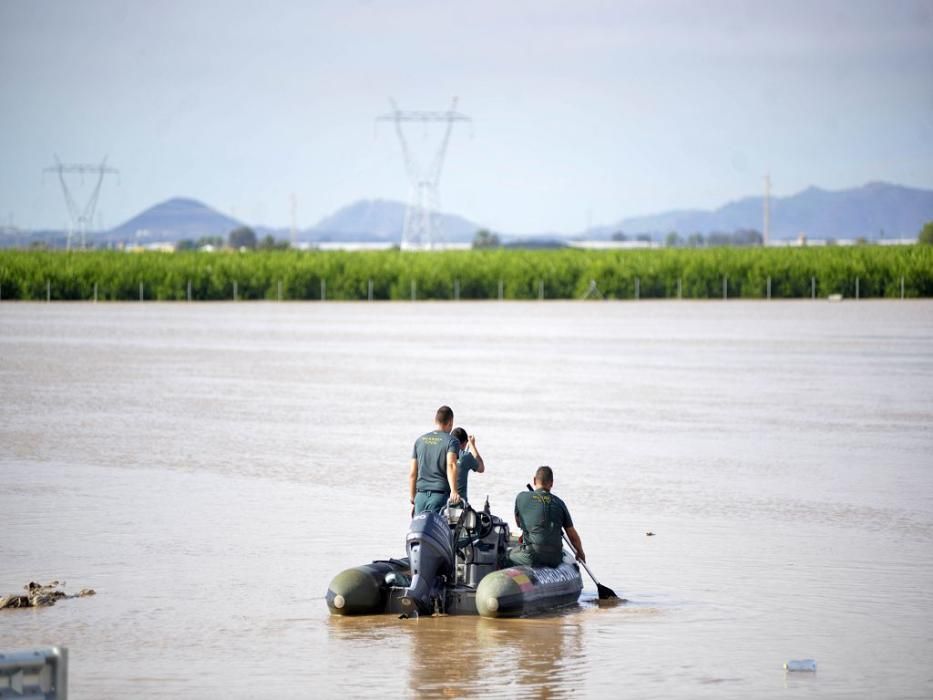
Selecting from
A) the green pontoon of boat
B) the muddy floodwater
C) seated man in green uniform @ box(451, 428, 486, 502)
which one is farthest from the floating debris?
seated man in green uniform @ box(451, 428, 486, 502)

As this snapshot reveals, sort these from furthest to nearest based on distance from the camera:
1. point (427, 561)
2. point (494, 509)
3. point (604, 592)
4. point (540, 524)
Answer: point (494, 509) → point (604, 592) → point (540, 524) → point (427, 561)

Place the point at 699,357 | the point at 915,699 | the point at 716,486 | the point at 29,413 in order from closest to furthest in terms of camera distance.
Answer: the point at 915,699, the point at 716,486, the point at 29,413, the point at 699,357

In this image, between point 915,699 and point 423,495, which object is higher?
point 423,495


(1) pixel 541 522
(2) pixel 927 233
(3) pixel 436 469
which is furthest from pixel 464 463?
(2) pixel 927 233

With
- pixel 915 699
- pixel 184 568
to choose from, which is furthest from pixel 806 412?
pixel 915 699

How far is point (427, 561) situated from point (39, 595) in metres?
3.69

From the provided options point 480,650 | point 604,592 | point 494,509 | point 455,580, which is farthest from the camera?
point 494,509

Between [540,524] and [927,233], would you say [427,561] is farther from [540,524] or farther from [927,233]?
[927,233]

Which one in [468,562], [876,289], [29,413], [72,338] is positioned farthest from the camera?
[876,289]

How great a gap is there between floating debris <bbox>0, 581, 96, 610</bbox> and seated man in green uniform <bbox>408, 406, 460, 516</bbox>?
3218 mm

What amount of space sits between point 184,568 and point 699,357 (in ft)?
108

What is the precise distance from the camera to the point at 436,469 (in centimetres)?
1566

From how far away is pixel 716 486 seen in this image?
23.3 metres

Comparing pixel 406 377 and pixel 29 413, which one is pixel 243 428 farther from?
pixel 406 377
